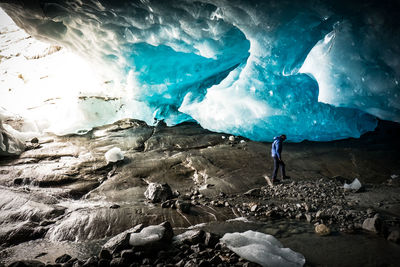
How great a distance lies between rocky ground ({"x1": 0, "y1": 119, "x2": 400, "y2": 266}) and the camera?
2492mm

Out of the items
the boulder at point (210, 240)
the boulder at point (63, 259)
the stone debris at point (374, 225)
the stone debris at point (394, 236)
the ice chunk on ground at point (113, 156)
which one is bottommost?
the boulder at point (63, 259)

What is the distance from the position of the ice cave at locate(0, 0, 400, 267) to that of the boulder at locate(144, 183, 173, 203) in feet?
0.08

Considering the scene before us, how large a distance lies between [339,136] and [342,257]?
5981 mm

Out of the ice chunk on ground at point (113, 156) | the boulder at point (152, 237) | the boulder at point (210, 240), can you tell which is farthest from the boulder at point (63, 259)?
the ice chunk on ground at point (113, 156)

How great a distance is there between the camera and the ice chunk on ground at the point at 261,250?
6.50ft

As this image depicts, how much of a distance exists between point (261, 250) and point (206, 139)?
21.0 ft

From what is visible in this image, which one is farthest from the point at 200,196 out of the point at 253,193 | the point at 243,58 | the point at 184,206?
the point at 243,58

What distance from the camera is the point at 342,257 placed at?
220cm

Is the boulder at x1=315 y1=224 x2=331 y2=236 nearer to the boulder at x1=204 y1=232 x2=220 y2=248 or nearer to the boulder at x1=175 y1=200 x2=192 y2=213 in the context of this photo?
the boulder at x1=204 y1=232 x2=220 y2=248

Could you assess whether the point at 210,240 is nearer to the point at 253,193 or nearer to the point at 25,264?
the point at 25,264

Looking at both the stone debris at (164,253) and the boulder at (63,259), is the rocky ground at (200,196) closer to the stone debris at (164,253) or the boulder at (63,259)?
the stone debris at (164,253)

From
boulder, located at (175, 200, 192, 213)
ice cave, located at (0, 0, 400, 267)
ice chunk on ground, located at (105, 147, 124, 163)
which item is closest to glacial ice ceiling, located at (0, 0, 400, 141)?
ice cave, located at (0, 0, 400, 267)

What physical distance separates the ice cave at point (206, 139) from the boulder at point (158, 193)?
0.08ft

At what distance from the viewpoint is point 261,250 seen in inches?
81.0
